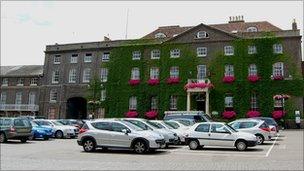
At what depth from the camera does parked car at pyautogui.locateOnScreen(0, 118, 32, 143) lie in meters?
23.7

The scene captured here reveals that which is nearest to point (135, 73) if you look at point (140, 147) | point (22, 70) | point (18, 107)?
point (18, 107)

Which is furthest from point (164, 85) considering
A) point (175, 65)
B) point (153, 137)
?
point (153, 137)

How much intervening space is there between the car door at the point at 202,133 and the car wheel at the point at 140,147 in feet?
12.4

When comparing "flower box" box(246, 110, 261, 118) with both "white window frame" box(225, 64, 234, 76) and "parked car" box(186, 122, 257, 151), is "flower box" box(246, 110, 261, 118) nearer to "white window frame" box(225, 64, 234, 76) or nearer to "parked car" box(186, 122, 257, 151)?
"white window frame" box(225, 64, 234, 76)

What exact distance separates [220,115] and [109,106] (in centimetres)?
1588

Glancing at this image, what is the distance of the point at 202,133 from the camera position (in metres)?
21.0

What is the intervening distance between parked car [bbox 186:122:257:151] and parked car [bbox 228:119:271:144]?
3744 mm

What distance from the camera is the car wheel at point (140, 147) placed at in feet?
60.6

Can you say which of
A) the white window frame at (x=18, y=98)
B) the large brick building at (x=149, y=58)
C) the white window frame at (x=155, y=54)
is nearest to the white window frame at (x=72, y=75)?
the large brick building at (x=149, y=58)

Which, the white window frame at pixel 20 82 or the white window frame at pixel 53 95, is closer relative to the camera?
the white window frame at pixel 53 95

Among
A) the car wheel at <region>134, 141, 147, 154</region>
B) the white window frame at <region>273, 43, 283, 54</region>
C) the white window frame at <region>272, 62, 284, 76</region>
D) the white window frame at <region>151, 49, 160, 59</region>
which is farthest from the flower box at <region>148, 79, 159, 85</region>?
the car wheel at <region>134, 141, 147, 154</region>

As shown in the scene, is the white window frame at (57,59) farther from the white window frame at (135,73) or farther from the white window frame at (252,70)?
the white window frame at (252,70)

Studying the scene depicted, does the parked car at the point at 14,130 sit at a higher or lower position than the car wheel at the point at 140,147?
higher

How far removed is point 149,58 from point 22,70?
83.7 ft
